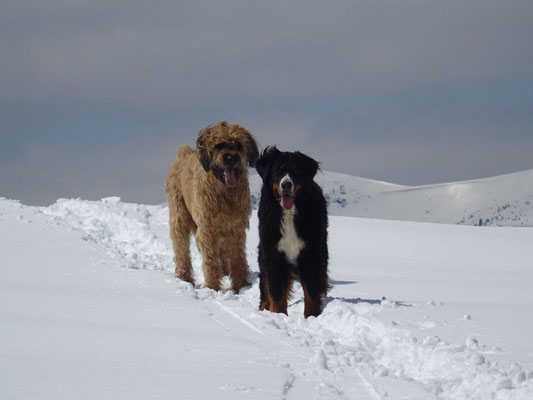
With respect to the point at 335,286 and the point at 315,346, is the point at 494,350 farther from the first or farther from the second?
the point at 335,286

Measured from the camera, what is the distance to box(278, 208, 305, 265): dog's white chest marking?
650cm

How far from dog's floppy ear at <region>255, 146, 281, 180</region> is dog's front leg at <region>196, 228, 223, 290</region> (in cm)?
161

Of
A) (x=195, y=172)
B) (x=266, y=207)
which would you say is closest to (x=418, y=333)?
(x=266, y=207)

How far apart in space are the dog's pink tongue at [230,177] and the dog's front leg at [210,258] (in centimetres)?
78

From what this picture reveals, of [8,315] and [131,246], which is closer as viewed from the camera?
[8,315]

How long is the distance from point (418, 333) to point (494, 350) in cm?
68

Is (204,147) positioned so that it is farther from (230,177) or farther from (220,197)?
(220,197)

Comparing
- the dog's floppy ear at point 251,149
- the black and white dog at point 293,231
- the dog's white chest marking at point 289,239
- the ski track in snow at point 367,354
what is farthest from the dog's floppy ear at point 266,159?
the ski track in snow at point 367,354

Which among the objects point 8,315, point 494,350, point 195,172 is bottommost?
point 494,350

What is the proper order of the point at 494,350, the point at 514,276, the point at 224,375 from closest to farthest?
1. the point at 224,375
2. the point at 494,350
3. the point at 514,276

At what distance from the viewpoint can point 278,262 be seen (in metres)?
6.61

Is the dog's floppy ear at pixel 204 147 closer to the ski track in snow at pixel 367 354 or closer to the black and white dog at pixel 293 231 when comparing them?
the black and white dog at pixel 293 231

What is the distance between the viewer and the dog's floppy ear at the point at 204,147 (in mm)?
7548

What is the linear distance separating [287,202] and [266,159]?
56 cm
